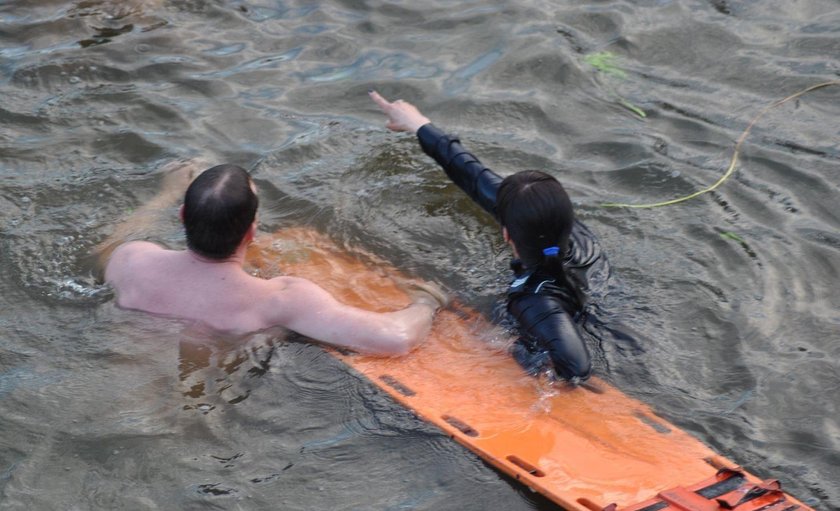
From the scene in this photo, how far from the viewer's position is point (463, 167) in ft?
17.5

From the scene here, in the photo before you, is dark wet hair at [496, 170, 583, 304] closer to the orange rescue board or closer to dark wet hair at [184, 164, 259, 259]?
the orange rescue board

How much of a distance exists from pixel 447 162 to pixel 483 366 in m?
1.25

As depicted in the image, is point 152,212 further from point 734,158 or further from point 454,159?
point 734,158

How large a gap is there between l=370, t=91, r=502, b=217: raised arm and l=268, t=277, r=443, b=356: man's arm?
0.83 m

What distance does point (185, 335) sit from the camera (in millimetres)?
4707

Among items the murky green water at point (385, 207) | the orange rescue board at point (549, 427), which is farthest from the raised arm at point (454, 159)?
the orange rescue board at point (549, 427)

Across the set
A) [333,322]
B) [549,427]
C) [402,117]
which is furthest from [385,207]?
[549,427]

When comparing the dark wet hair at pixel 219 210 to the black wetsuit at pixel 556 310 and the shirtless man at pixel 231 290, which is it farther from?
the black wetsuit at pixel 556 310

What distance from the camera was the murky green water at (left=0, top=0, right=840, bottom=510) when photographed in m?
4.25

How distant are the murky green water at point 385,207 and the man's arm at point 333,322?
138 millimetres

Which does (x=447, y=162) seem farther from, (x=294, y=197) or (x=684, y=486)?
(x=684, y=486)

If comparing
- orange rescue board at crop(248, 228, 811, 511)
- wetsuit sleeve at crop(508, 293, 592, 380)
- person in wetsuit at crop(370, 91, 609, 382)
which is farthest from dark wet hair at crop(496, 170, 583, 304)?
orange rescue board at crop(248, 228, 811, 511)

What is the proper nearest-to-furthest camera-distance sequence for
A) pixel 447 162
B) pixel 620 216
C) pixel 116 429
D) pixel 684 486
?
pixel 684 486 → pixel 116 429 → pixel 447 162 → pixel 620 216

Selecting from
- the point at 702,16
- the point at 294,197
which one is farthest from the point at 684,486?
the point at 702,16
